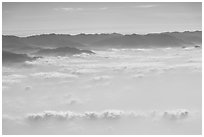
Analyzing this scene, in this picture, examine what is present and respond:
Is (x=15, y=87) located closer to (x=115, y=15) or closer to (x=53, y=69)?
(x=53, y=69)

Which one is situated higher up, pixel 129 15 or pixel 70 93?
pixel 129 15

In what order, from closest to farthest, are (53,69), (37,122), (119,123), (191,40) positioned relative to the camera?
(37,122) < (119,123) < (53,69) < (191,40)

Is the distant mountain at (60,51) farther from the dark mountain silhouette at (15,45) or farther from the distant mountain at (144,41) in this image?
the distant mountain at (144,41)

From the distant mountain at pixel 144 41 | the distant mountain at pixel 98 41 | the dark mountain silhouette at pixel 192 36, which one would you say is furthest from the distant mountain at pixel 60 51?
the dark mountain silhouette at pixel 192 36

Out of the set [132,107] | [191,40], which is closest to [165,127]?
[132,107]

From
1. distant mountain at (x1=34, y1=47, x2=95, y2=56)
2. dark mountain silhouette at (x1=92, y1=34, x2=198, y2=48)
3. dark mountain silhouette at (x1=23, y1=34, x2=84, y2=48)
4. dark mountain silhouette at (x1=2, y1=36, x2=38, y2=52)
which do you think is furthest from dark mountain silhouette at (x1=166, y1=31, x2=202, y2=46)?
dark mountain silhouette at (x1=2, y1=36, x2=38, y2=52)
